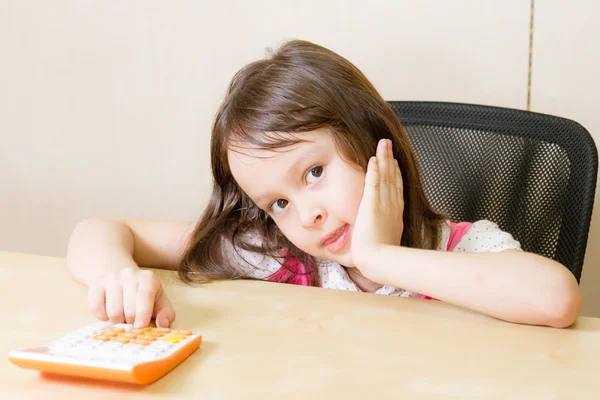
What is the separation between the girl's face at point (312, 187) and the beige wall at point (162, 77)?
1.94ft

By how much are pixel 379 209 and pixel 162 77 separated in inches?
34.9

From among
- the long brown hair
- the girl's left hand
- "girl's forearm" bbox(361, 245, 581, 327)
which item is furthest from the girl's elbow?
the long brown hair

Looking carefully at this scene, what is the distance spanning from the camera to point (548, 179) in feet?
3.18

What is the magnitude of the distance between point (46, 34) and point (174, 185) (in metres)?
0.48

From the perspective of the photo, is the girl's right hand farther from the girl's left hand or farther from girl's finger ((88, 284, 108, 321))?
the girl's left hand

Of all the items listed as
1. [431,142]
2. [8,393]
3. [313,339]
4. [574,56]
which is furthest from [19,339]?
[574,56]

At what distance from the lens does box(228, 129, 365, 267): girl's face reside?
2.78ft

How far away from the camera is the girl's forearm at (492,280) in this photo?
0.66 m

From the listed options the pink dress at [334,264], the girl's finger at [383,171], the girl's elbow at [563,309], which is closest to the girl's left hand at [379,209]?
the girl's finger at [383,171]

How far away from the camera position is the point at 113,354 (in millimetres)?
518

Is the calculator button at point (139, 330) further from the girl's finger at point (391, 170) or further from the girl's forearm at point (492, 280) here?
the girl's finger at point (391, 170)

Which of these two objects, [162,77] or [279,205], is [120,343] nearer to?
[279,205]

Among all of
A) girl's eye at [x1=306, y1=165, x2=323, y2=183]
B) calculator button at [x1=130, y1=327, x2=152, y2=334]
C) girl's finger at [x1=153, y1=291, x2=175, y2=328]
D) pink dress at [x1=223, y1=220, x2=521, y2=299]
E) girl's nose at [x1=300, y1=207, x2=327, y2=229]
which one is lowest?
pink dress at [x1=223, y1=220, x2=521, y2=299]

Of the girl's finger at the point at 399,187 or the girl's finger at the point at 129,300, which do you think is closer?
the girl's finger at the point at 129,300
